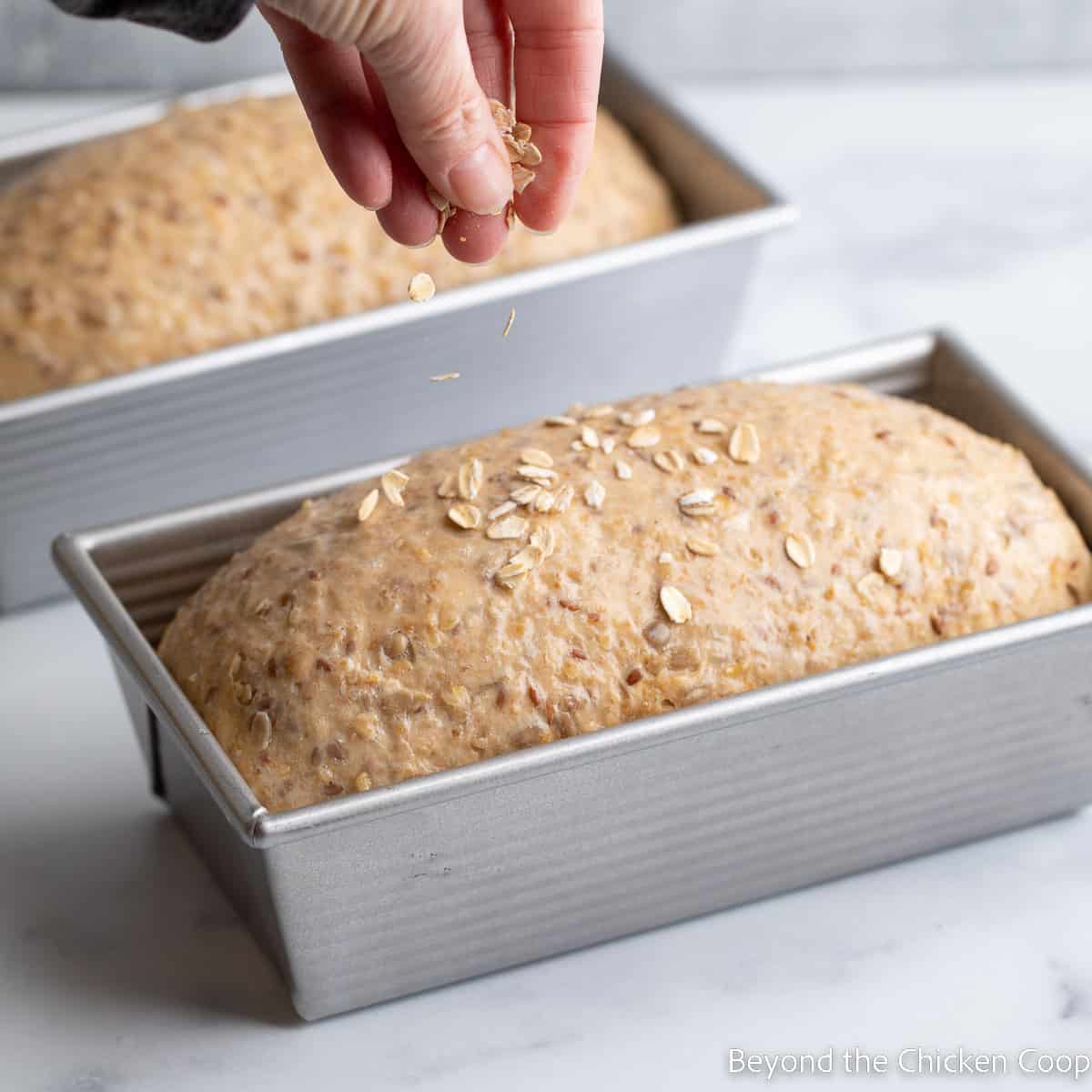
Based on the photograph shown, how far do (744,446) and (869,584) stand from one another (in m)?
0.20

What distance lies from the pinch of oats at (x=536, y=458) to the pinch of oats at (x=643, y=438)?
3.7 inches

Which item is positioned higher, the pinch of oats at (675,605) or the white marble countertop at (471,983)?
the pinch of oats at (675,605)

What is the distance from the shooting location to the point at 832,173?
3471 mm

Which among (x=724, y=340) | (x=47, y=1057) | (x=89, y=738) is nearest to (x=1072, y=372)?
(x=724, y=340)

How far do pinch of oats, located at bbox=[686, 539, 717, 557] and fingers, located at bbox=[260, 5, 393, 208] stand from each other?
18.2 inches

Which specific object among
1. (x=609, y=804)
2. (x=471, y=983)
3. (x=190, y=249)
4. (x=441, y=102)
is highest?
(x=441, y=102)

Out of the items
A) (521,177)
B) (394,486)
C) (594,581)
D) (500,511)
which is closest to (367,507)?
(394,486)

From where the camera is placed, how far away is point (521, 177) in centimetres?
189

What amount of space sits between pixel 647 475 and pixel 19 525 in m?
0.89

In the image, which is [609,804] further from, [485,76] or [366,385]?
[366,385]

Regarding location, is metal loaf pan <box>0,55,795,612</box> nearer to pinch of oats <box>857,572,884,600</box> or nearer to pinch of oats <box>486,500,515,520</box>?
pinch of oats <box>486,500,515,520</box>

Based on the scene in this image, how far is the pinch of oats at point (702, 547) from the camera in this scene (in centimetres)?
Answer: 191

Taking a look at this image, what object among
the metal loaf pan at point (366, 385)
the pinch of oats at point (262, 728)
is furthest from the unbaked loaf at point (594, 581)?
the metal loaf pan at point (366, 385)

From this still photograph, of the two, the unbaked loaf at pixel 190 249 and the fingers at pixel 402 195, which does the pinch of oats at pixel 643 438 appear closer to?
the fingers at pixel 402 195
